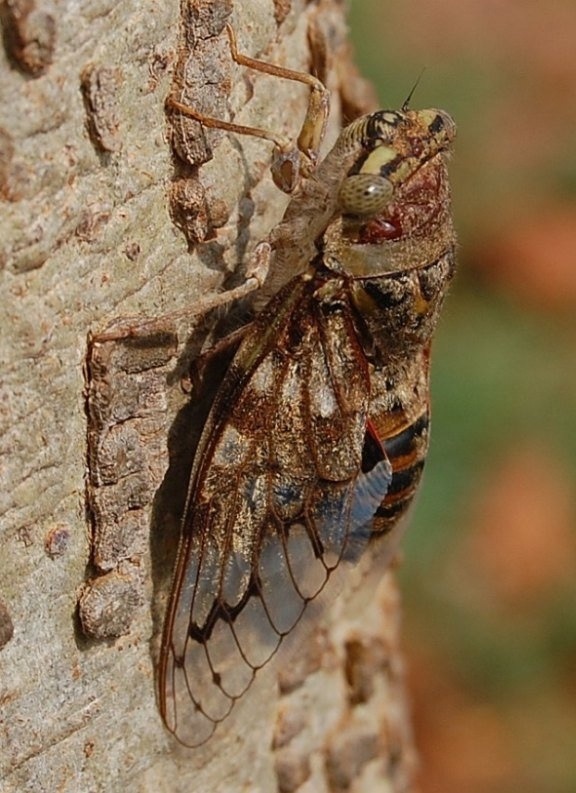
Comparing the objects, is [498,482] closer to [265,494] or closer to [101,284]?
[265,494]

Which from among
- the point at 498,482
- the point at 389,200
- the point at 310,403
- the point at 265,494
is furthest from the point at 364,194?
the point at 498,482

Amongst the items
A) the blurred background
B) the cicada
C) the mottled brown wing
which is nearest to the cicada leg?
the cicada

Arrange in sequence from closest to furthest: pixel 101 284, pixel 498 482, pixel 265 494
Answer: pixel 101 284
pixel 265 494
pixel 498 482

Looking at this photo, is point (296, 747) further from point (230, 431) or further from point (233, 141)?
point (233, 141)

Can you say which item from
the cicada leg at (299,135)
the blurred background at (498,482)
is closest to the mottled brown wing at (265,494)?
the cicada leg at (299,135)

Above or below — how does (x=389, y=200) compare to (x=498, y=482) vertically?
above

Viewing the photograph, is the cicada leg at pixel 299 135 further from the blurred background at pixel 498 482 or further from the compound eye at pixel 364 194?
the blurred background at pixel 498 482

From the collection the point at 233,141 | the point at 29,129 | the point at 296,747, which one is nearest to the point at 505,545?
the point at 296,747

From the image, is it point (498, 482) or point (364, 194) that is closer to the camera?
point (364, 194)
